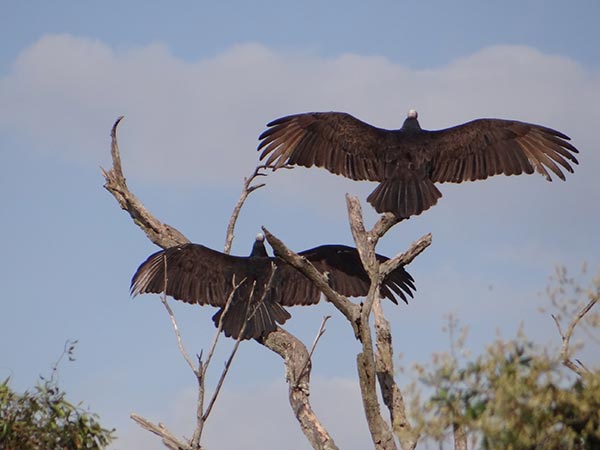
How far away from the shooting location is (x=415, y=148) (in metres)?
11.0

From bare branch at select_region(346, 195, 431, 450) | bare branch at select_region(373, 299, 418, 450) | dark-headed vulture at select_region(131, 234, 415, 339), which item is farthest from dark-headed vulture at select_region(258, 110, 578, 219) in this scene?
bare branch at select_region(373, 299, 418, 450)

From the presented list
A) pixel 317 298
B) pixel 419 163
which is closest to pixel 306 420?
pixel 317 298

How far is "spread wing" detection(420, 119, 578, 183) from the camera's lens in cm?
1119

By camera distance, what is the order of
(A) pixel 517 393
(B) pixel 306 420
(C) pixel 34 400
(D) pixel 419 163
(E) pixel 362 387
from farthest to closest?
(D) pixel 419 163, (B) pixel 306 420, (E) pixel 362 387, (C) pixel 34 400, (A) pixel 517 393

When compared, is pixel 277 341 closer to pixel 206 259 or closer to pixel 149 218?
pixel 206 259

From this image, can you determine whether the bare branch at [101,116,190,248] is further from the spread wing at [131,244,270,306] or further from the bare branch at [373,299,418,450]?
the bare branch at [373,299,418,450]

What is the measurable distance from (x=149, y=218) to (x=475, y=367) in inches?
228

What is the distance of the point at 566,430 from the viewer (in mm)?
6316

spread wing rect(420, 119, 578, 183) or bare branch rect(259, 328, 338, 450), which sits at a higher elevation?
spread wing rect(420, 119, 578, 183)

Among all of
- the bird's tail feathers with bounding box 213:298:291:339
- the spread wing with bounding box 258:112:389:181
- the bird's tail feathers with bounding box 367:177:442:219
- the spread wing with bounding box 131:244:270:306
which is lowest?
the bird's tail feathers with bounding box 213:298:291:339

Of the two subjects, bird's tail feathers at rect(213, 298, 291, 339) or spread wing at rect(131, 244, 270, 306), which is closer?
bird's tail feathers at rect(213, 298, 291, 339)

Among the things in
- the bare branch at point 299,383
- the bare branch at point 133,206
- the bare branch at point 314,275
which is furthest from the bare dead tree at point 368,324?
the bare branch at point 133,206

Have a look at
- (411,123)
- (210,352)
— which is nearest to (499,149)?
(411,123)

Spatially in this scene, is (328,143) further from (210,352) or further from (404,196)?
(210,352)
